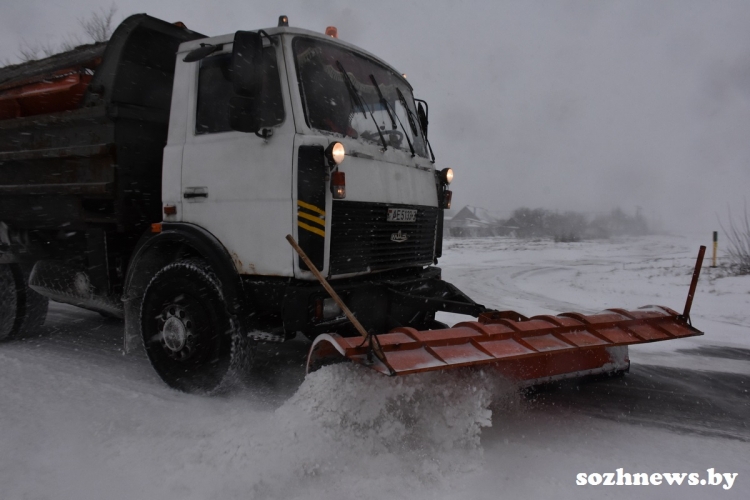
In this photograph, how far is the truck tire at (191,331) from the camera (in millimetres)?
3414

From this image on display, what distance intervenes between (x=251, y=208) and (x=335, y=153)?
0.71 metres

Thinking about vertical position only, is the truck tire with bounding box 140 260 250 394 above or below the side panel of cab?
below

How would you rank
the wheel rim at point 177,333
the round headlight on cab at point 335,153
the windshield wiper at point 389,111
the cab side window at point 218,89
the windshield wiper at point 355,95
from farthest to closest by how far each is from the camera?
1. the windshield wiper at point 389,111
2. the windshield wiper at point 355,95
3. the wheel rim at point 177,333
4. the cab side window at point 218,89
5. the round headlight on cab at point 335,153

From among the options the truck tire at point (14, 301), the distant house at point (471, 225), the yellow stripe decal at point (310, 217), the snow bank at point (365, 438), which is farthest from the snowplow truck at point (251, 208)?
the distant house at point (471, 225)

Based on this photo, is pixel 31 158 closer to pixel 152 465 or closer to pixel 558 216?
pixel 152 465

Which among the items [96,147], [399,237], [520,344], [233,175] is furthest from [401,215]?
[96,147]

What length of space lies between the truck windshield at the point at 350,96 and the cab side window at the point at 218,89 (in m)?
0.18

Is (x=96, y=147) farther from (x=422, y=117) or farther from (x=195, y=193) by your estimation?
(x=422, y=117)

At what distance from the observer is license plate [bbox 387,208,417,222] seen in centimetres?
376

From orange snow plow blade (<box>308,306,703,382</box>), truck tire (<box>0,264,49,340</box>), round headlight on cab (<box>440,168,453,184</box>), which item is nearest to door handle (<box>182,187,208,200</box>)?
orange snow plow blade (<box>308,306,703,382</box>)

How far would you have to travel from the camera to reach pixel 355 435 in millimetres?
2754

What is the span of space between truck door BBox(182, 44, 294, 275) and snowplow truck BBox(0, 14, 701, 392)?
0.01 m

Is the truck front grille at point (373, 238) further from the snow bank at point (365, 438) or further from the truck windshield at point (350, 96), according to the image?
the snow bank at point (365, 438)

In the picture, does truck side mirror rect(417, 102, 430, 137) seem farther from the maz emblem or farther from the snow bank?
the snow bank
